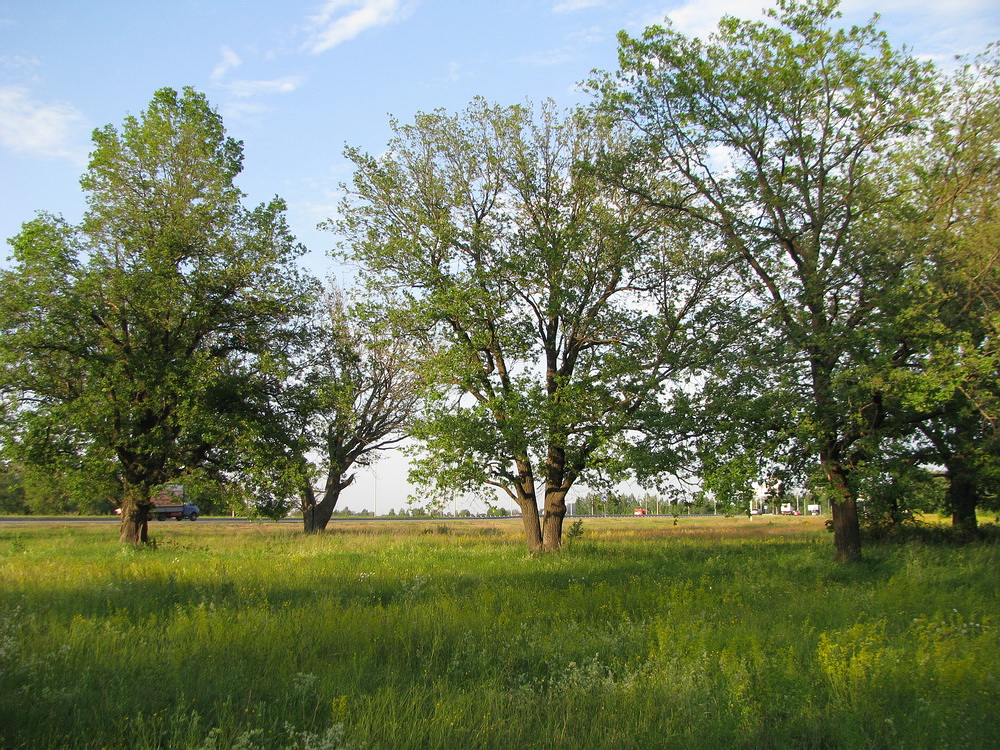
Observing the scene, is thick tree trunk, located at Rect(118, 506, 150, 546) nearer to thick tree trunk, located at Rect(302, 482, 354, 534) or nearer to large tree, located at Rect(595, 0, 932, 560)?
thick tree trunk, located at Rect(302, 482, 354, 534)

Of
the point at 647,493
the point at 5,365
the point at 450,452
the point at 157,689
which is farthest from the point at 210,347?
the point at 157,689

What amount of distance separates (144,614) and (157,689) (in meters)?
3.64

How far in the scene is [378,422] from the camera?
115 ft

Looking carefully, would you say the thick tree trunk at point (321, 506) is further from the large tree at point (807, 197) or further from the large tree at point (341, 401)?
the large tree at point (807, 197)

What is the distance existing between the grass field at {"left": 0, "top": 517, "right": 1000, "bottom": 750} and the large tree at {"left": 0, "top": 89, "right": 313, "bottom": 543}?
29.9 ft

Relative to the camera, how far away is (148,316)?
21.8 m

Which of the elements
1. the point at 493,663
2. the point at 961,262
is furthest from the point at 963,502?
the point at 493,663

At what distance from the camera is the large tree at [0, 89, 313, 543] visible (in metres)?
20.5

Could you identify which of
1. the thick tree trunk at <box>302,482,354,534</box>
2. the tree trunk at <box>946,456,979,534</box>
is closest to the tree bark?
the thick tree trunk at <box>302,482,354,534</box>

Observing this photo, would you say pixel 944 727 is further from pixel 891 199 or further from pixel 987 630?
pixel 891 199

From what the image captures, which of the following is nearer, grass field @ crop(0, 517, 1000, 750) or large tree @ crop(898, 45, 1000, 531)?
grass field @ crop(0, 517, 1000, 750)

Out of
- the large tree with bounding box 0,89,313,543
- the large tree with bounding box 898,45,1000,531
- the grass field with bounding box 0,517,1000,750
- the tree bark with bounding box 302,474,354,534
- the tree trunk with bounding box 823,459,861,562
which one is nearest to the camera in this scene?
the grass field with bounding box 0,517,1000,750

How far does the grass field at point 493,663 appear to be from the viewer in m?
5.17

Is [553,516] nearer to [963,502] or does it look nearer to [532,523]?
[532,523]
